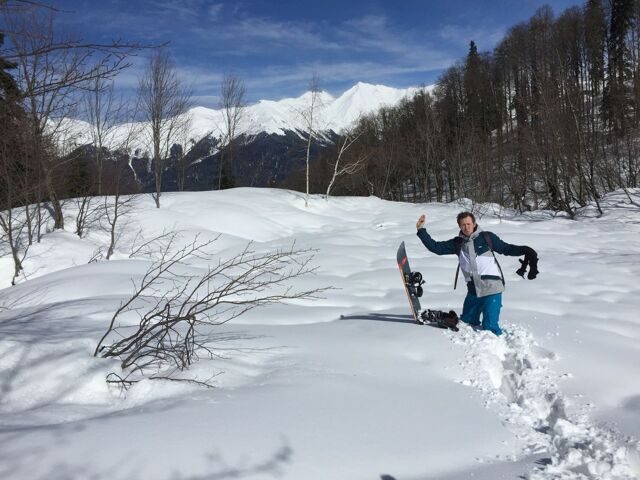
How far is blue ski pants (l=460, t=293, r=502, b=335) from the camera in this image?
4.79 m

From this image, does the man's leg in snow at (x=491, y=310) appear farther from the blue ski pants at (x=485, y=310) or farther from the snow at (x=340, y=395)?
the snow at (x=340, y=395)

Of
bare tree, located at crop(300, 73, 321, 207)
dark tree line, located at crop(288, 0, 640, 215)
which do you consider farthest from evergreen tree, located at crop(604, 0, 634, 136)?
bare tree, located at crop(300, 73, 321, 207)

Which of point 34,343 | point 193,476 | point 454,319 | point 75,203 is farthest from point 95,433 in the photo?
point 75,203

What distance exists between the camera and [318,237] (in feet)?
50.4

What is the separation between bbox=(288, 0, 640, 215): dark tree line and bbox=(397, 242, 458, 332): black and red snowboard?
1509cm

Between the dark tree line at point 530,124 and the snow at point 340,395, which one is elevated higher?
the dark tree line at point 530,124

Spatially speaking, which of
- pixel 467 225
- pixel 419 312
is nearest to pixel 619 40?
pixel 467 225

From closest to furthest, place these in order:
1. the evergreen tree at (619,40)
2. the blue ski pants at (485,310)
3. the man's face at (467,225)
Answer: the blue ski pants at (485,310), the man's face at (467,225), the evergreen tree at (619,40)

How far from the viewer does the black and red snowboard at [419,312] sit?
15.9 feet

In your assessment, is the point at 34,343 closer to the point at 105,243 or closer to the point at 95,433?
the point at 95,433

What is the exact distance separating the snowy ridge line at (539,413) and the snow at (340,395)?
1cm

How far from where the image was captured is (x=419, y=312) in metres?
5.22

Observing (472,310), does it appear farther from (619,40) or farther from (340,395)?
(619,40)

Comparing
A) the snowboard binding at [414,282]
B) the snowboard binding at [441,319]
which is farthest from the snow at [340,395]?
the snowboard binding at [414,282]
